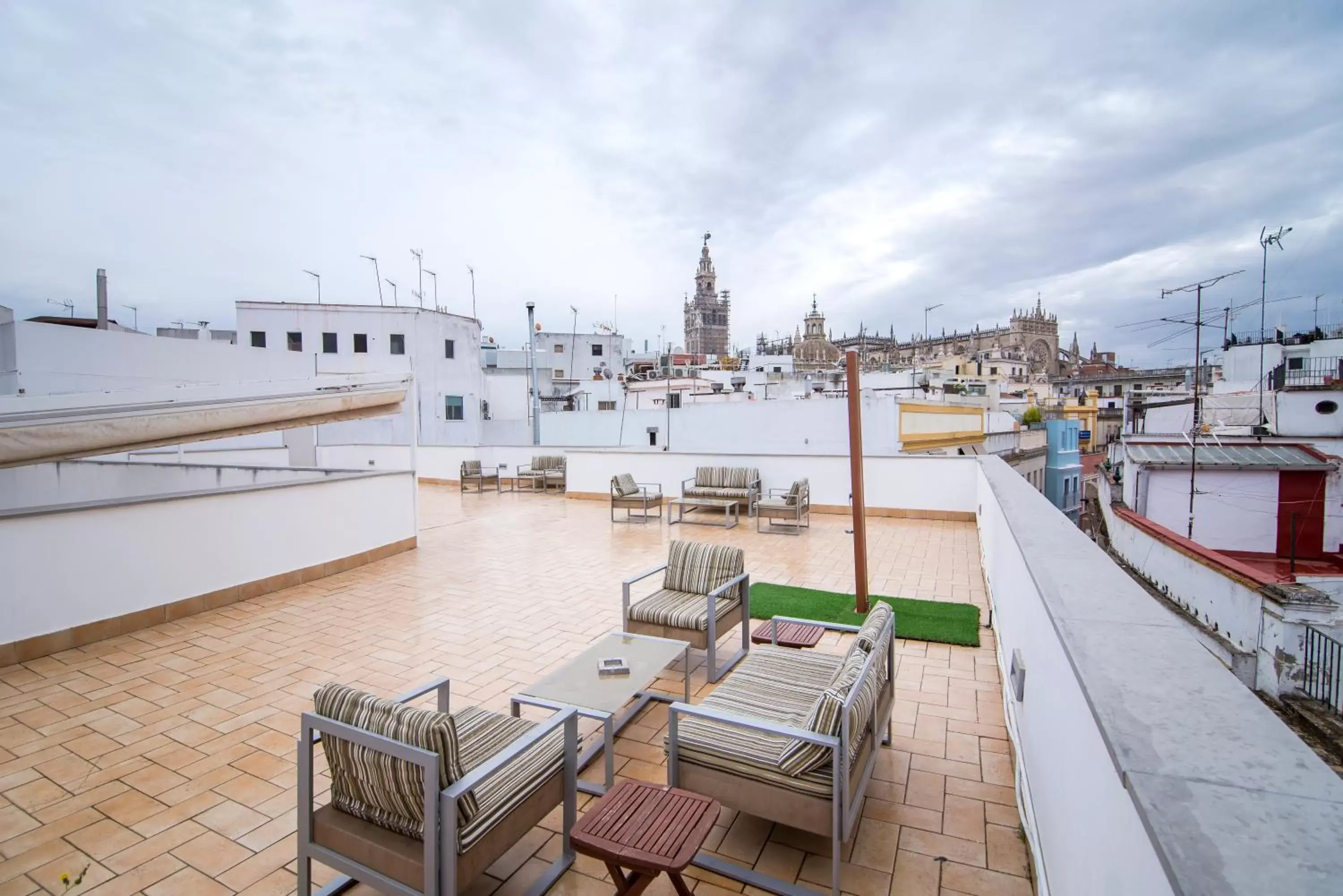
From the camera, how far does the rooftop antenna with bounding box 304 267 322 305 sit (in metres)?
30.5

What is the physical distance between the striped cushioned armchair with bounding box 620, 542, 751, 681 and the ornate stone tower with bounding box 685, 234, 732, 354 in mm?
91173

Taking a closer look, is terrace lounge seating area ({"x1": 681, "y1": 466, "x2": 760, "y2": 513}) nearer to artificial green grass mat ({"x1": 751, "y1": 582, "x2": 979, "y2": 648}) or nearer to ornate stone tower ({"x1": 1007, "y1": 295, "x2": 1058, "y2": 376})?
A: artificial green grass mat ({"x1": 751, "y1": 582, "x2": 979, "y2": 648})

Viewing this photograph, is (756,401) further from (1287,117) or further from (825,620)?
(825,620)

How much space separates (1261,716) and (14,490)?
13410mm

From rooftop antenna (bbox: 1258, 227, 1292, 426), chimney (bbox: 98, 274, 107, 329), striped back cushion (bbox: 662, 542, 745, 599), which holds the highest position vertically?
rooftop antenna (bbox: 1258, 227, 1292, 426)

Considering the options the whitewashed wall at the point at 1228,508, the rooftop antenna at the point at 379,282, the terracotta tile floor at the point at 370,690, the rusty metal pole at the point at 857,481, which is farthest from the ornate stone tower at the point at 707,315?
the rusty metal pole at the point at 857,481

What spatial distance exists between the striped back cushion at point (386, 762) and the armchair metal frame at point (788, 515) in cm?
740

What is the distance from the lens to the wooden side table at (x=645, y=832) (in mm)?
1973

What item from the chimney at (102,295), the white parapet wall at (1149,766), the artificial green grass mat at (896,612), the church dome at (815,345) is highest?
the church dome at (815,345)

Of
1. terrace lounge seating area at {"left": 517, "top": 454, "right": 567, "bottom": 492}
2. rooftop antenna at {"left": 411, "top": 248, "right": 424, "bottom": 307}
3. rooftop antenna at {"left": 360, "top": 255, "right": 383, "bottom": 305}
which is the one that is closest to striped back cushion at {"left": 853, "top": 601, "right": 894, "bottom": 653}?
terrace lounge seating area at {"left": 517, "top": 454, "right": 567, "bottom": 492}

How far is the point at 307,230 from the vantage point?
1877 centimetres

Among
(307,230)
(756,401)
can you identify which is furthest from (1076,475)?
(307,230)

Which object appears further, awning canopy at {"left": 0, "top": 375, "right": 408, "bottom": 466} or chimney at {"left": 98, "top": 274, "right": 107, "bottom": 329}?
chimney at {"left": 98, "top": 274, "right": 107, "bottom": 329}

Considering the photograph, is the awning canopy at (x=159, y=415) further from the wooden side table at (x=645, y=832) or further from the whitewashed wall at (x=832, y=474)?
the whitewashed wall at (x=832, y=474)
